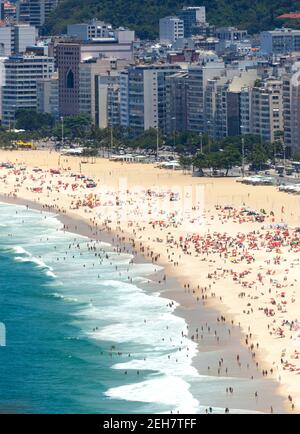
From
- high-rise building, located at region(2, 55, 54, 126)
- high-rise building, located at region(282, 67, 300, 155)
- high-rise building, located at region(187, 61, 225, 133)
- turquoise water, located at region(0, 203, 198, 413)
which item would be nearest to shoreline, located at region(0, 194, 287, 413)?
turquoise water, located at region(0, 203, 198, 413)

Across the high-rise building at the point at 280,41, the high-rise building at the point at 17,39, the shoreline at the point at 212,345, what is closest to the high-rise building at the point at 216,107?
the high-rise building at the point at 280,41

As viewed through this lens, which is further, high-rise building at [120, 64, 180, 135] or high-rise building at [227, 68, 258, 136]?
high-rise building at [120, 64, 180, 135]

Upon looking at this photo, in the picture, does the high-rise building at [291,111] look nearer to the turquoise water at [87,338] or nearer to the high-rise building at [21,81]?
the turquoise water at [87,338]

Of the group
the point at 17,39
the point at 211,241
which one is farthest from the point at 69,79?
the point at 211,241

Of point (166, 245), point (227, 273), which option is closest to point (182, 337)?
point (227, 273)

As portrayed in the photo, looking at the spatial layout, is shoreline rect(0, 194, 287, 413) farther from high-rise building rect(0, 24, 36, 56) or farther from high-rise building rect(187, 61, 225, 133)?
high-rise building rect(0, 24, 36, 56)
